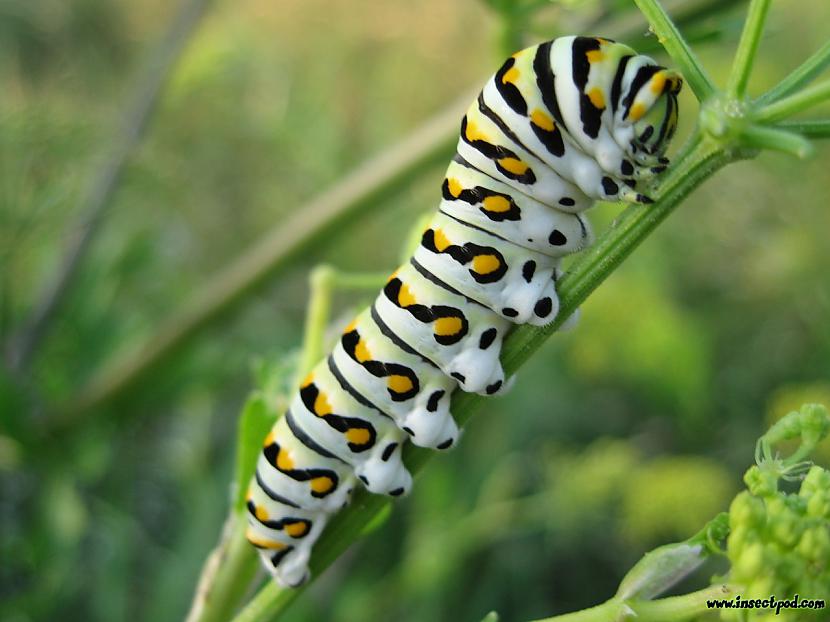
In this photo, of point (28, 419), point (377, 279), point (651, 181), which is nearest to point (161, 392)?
point (28, 419)

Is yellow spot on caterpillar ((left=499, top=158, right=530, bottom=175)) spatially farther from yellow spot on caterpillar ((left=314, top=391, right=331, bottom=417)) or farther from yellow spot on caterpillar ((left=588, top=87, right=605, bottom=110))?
yellow spot on caterpillar ((left=314, top=391, right=331, bottom=417))

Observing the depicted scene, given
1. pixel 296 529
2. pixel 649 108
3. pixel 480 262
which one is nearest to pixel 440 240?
pixel 480 262

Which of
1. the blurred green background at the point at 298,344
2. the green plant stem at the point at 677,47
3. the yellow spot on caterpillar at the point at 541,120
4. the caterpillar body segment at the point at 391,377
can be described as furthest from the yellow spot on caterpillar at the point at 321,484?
the blurred green background at the point at 298,344

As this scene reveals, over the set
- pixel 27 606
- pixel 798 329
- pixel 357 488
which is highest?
pixel 798 329

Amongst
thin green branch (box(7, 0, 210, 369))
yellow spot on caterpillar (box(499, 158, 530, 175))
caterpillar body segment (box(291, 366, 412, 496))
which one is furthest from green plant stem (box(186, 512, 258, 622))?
thin green branch (box(7, 0, 210, 369))

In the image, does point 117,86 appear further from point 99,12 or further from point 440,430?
point 440,430

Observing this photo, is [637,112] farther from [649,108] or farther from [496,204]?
[496,204]
